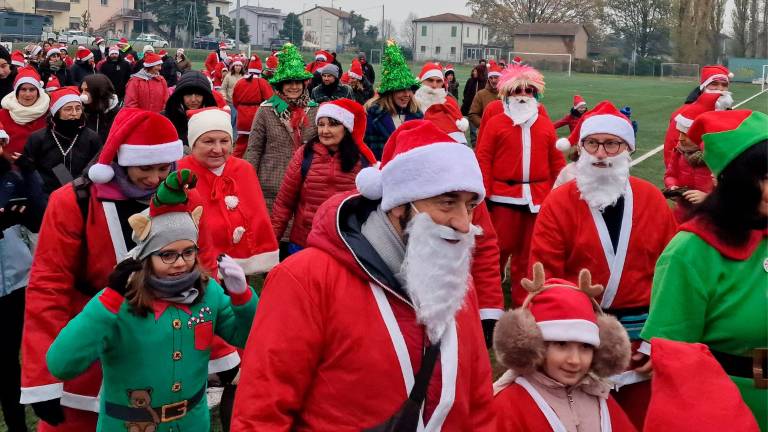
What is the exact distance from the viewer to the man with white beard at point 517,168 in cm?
793

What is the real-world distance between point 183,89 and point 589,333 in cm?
442

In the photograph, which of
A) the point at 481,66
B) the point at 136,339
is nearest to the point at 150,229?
the point at 136,339

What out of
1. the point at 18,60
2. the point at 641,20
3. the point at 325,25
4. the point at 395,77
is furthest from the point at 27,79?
the point at 325,25

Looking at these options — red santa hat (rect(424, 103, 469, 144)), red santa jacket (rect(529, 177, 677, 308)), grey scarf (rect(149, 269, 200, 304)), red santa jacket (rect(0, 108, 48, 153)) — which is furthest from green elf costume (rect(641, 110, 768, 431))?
red santa jacket (rect(0, 108, 48, 153))

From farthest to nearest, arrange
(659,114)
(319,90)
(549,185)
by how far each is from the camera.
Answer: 1. (659,114)
2. (319,90)
3. (549,185)

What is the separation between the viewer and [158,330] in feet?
12.8

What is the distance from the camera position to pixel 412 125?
3.05m

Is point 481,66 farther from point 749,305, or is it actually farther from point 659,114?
point 749,305

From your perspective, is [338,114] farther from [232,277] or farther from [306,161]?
[232,277]

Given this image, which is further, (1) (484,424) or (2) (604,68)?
(2) (604,68)

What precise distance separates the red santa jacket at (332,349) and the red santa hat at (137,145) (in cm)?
170

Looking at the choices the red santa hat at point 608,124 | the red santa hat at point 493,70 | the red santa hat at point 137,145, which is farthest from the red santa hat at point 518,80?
the red santa hat at point 493,70

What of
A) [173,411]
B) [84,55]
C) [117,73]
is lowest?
[173,411]

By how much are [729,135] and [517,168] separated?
4.73 m
